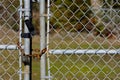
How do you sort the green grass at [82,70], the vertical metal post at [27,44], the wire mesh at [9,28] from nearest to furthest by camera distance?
the vertical metal post at [27,44], the wire mesh at [9,28], the green grass at [82,70]

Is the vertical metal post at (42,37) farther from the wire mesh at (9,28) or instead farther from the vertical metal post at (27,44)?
the wire mesh at (9,28)

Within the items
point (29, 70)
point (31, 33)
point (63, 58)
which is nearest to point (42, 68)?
point (29, 70)

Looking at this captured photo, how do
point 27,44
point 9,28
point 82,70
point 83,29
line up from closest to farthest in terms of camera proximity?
point 27,44, point 83,29, point 9,28, point 82,70

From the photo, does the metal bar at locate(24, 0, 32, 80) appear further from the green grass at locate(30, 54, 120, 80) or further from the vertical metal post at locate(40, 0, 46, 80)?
the green grass at locate(30, 54, 120, 80)

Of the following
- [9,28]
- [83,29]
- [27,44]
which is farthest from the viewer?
[9,28]

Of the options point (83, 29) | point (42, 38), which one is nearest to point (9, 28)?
point (83, 29)

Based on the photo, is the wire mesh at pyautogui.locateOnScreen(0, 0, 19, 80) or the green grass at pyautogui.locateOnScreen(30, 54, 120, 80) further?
the green grass at pyautogui.locateOnScreen(30, 54, 120, 80)

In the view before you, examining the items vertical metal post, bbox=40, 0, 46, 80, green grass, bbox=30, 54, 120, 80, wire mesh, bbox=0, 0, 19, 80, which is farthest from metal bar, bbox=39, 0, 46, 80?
green grass, bbox=30, 54, 120, 80

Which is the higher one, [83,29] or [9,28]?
[83,29]

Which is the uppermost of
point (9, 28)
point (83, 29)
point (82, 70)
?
point (83, 29)

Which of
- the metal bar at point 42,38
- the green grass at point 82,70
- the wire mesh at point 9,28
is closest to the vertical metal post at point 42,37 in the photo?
the metal bar at point 42,38

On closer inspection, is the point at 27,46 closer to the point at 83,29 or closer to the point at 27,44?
the point at 27,44

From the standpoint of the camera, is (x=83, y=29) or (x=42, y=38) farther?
(x=83, y=29)

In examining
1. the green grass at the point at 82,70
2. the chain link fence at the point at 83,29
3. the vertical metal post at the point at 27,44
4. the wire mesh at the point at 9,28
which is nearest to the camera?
the vertical metal post at the point at 27,44
